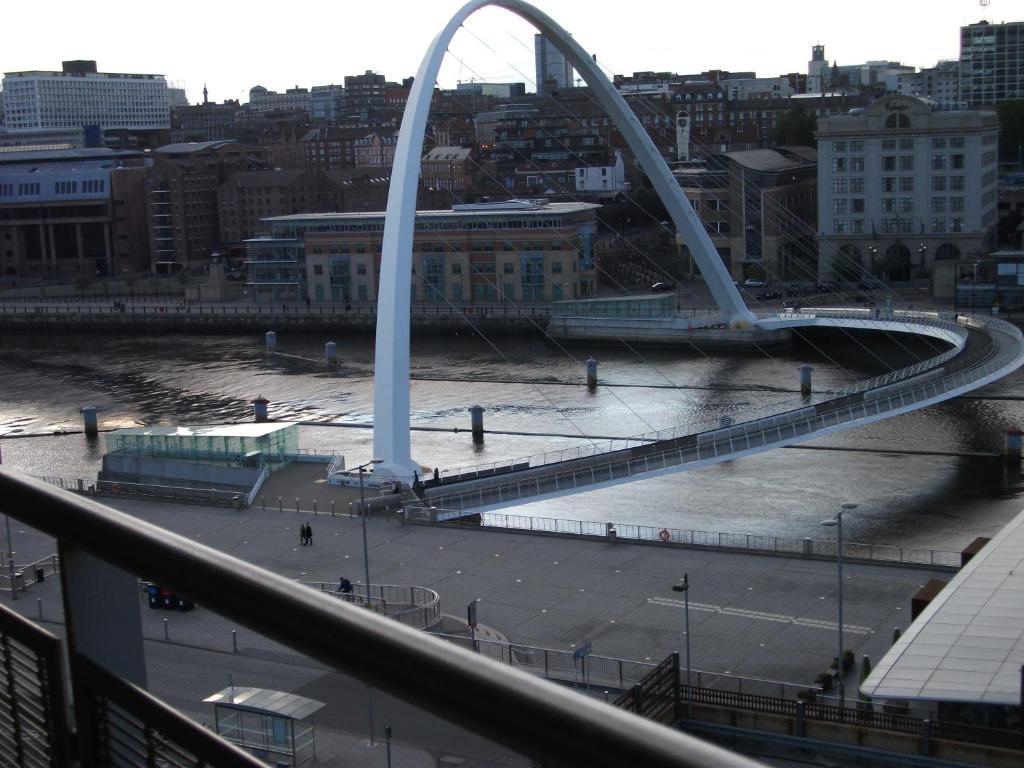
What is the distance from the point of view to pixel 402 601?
10250 millimetres

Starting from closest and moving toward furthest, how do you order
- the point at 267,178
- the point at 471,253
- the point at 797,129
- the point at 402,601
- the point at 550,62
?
the point at 402,601
the point at 471,253
the point at 267,178
the point at 797,129
the point at 550,62

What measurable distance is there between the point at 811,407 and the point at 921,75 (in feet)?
213

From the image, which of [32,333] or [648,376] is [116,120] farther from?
[648,376]

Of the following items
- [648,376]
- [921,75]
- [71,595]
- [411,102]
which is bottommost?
[648,376]

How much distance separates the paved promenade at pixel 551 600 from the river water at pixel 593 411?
256cm

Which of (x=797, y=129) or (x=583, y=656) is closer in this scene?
(x=583, y=656)

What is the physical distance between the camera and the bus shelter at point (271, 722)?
657 cm

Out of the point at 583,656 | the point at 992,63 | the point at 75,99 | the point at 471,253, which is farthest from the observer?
the point at 75,99

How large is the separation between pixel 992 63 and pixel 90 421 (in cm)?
6045

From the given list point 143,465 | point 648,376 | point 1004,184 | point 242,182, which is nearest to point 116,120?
point 242,182

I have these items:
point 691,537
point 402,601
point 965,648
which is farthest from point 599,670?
point 691,537

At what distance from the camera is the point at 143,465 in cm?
1548

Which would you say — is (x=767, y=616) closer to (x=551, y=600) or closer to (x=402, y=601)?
(x=551, y=600)

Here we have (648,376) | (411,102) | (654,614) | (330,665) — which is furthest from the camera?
(648,376)
